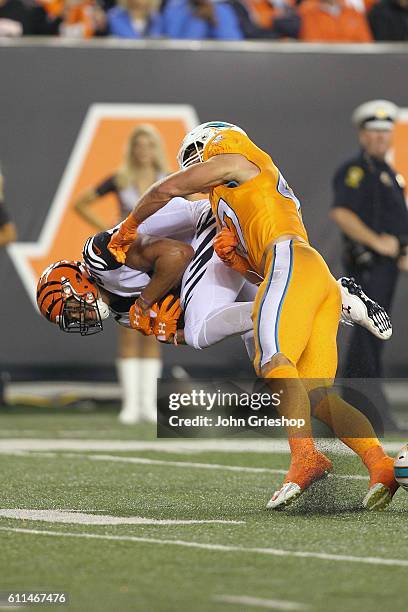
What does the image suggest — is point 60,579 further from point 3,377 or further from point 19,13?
point 19,13

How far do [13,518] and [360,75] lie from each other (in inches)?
257

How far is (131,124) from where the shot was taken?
10.7 metres

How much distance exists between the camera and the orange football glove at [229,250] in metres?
5.87

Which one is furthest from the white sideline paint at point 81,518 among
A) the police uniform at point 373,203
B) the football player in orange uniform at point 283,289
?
the police uniform at point 373,203

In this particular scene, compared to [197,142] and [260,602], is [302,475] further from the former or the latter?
[260,602]

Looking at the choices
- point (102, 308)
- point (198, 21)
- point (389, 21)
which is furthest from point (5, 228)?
point (102, 308)

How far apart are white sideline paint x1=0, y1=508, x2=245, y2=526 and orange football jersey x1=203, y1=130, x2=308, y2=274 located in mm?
1220

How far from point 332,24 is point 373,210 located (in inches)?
94.7

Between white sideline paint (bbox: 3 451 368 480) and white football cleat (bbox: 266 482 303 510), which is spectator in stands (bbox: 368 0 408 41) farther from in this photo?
white football cleat (bbox: 266 482 303 510)

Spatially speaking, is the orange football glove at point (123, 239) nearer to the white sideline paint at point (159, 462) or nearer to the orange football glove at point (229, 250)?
the orange football glove at point (229, 250)

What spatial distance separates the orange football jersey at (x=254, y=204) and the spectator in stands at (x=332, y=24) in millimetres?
5942

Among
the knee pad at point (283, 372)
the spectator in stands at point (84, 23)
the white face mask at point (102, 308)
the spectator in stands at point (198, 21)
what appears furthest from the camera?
the spectator in stands at point (198, 21)

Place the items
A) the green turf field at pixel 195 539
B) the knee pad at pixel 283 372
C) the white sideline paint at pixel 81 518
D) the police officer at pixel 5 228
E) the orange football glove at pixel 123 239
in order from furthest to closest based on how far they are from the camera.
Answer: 1. the police officer at pixel 5 228
2. the orange football glove at pixel 123 239
3. the knee pad at pixel 283 372
4. the white sideline paint at pixel 81 518
5. the green turf field at pixel 195 539

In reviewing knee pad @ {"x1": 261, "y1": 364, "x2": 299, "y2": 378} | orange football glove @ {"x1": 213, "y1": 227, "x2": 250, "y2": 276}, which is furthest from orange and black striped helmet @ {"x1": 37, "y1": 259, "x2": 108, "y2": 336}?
knee pad @ {"x1": 261, "y1": 364, "x2": 299, "y2": 378}
